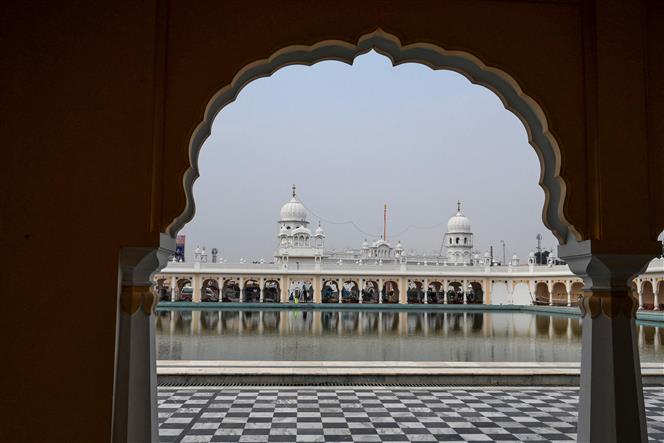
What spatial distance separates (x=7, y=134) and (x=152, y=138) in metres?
0.50

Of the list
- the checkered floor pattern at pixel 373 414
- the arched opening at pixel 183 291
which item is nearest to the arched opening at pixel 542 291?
the arched opening at pixel 183 291

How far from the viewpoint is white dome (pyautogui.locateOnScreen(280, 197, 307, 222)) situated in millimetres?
33781

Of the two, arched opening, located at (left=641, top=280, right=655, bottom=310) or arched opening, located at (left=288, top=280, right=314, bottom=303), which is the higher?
arched opening, located at (left=641, top=280, right=655, bottom=310)

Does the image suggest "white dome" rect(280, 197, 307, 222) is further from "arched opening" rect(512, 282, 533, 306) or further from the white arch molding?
the white arch molding

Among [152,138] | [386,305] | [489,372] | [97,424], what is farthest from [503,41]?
[386,305]

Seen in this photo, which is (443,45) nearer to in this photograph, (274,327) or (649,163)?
(649,163)

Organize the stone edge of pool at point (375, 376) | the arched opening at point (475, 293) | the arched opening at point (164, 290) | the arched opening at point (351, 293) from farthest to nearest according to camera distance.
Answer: the arched opening at point (351, 293), the arched opening at point (475, 293), the arched opening at point (164, 290), the stone edge of pool at point (375, 376)

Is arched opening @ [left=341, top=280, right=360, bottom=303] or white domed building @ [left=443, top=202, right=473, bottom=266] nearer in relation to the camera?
arched opening @ [left=341, top=280, right=360, bottom=303]

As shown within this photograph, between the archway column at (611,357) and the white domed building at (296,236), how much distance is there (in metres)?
28.5

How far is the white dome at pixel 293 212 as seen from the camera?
3378 centimetres

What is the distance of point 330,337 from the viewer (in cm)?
1142

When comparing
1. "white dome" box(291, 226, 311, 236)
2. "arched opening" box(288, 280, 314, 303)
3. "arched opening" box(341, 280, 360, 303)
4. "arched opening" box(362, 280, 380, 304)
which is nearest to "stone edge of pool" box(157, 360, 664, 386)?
"arched opening" box(288, 280, 314, 303)

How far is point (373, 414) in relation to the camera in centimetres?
399

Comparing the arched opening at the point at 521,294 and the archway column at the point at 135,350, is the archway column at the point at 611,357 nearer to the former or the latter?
the archway column at the point at 135,350
